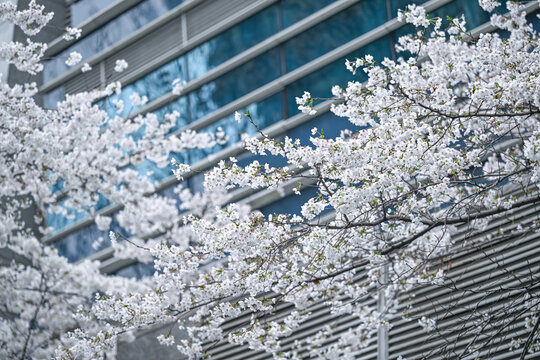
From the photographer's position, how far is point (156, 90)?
1520cm

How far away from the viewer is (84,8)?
1697 centimetres

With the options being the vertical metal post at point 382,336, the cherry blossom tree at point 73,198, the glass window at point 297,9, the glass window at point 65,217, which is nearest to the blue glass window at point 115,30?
the cherry blossom tree at point 73,198

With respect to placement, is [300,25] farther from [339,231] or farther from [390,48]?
[339,231]

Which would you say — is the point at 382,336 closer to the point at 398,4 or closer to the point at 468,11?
the point at 468,11

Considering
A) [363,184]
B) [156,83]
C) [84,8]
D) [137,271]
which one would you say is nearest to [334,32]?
[156,83]

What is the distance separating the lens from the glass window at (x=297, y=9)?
42.1ft

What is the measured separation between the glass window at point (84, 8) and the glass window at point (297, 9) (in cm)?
495

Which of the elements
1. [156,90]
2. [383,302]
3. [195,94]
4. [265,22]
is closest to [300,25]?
[265,22]

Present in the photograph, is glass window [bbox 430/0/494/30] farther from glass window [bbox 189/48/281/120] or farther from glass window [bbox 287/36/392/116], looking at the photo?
glass window [bbox 189/48/281/120]

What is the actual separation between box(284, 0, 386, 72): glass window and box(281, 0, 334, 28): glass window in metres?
0.31

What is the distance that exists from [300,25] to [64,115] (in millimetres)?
4245

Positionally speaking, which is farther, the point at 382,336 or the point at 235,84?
the point at 235,84

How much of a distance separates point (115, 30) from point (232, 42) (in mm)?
3368

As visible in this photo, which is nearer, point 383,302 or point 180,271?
point 180,271
